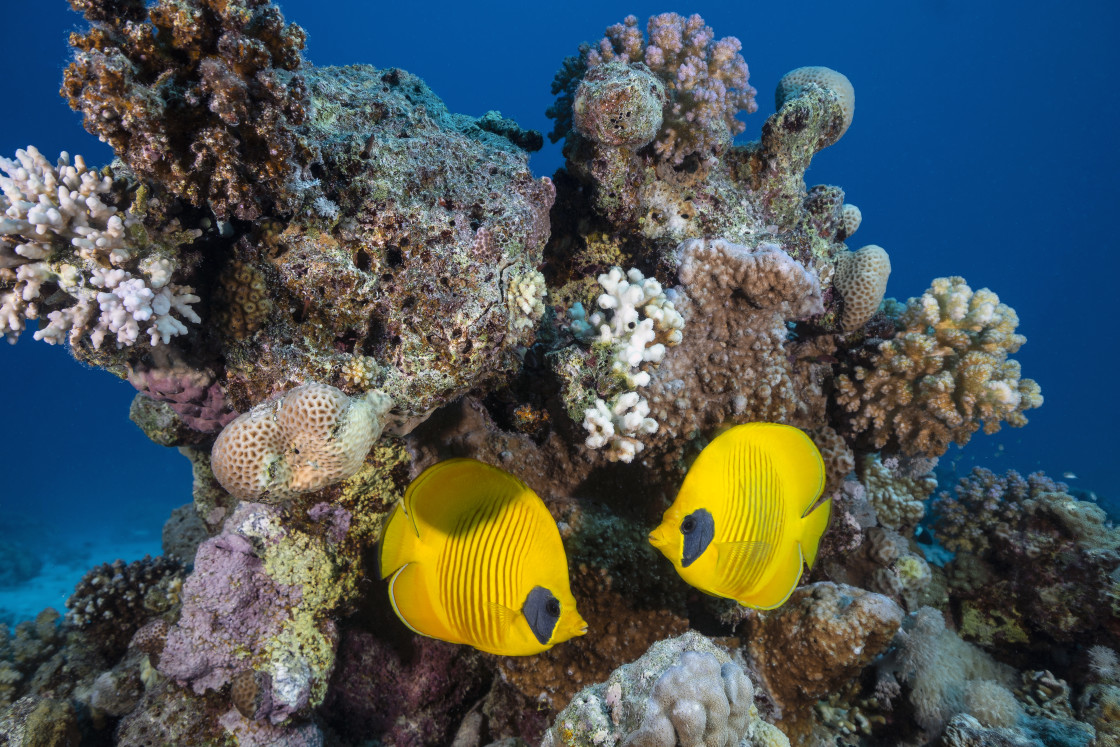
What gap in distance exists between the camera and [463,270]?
288 centimetres

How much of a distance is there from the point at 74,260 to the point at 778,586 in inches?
138

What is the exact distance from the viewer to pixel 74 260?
Result: 2.38 meters

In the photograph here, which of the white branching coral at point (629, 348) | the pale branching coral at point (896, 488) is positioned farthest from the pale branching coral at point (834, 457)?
the white branching coral at point (629, 348)

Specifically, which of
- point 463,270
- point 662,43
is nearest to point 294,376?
point 463,270

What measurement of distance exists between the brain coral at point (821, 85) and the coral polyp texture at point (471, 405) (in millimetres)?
718

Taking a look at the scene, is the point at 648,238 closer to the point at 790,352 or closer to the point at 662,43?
the point at 790,352

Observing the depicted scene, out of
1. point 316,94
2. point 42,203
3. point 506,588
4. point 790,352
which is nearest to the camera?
point 506,588

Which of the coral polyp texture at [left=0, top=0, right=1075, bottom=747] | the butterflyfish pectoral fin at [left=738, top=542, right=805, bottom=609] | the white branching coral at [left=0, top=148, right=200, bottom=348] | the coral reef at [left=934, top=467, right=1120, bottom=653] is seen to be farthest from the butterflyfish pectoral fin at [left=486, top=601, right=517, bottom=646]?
the coral reef at [left=934, top=467, right=1120, bottom=653]

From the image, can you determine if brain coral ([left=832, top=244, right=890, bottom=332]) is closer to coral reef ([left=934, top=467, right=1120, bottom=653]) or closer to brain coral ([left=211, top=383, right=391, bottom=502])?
coral reef ([left=934, top=467, right=1120, bottom=653])

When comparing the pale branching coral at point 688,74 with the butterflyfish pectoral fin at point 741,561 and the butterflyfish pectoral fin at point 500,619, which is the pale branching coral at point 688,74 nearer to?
the butterflyfish pectoral fin at point 741,561

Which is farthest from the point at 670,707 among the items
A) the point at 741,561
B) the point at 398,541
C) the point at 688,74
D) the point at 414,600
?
the point at 688,74

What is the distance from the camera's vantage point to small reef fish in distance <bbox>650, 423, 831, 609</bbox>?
1732 mm

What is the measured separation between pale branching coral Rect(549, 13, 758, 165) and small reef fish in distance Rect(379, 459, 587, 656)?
3.30 meters

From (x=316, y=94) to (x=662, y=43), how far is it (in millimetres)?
2922
